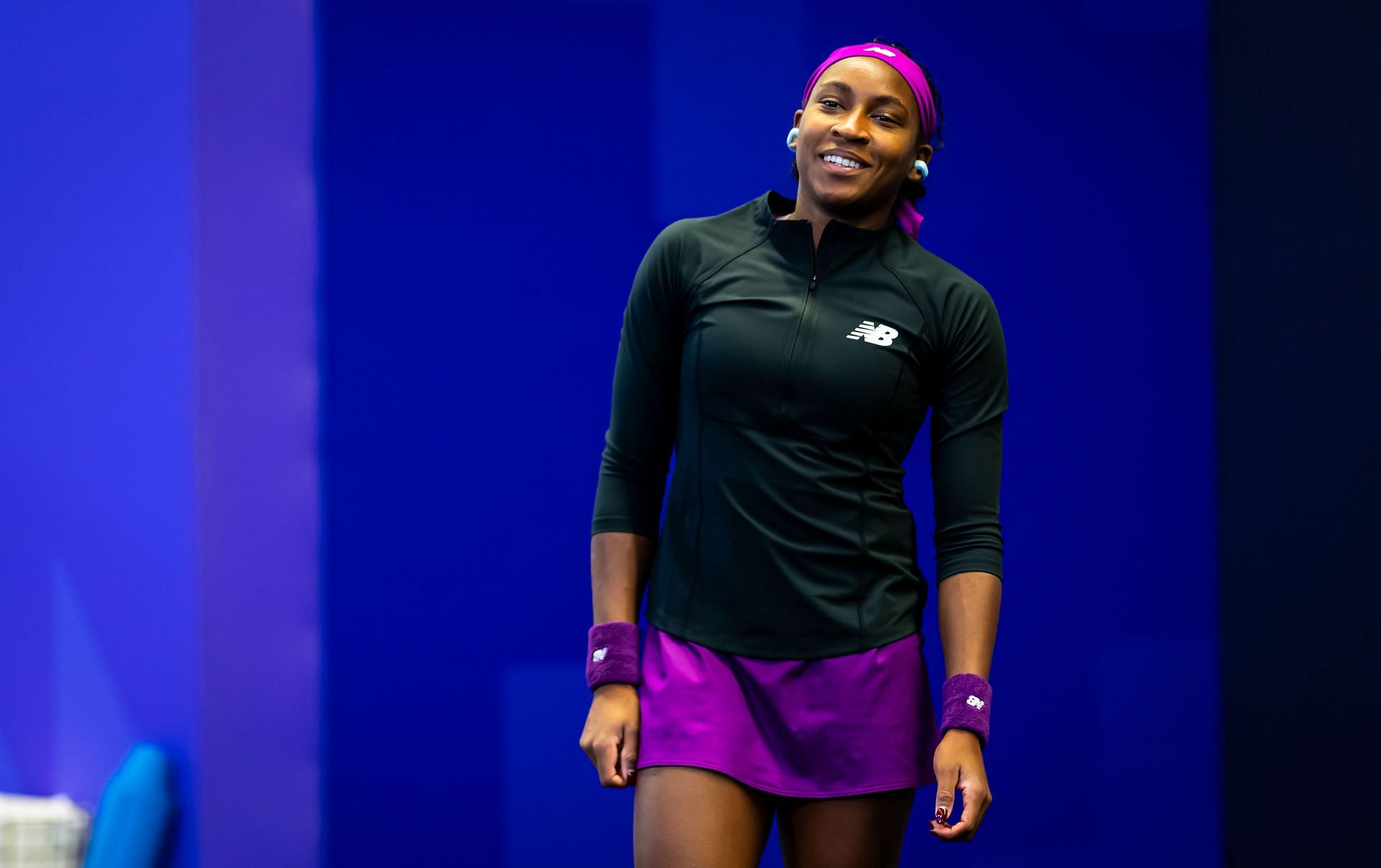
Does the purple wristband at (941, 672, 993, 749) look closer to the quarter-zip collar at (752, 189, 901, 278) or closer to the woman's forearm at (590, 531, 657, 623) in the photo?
→ the woman's forearm at (590, 531, 657, 623)

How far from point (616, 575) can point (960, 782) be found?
1.64 ft

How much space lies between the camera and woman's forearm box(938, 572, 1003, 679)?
72.8 inches

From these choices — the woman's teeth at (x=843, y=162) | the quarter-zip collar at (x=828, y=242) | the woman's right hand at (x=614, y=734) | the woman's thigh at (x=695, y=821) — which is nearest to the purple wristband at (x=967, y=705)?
the woman's thigh at (x=695, y=821)

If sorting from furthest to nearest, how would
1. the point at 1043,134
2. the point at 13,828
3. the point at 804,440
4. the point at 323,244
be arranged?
the point at 1043,134 < the point at 323,244 < the point at 13,828 < the point at 804,440

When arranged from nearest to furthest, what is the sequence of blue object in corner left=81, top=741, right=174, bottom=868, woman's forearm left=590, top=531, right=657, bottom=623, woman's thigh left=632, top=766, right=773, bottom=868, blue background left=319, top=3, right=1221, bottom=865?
woman's thigh left=632, top=766, right=773, bottom=868
woman's forearm left=590, top=531, right=657, bottom=623
blue object in corner left=81, top=741, right=174, bottom=868
blue background left=319, top=3, right=1221, bottom=865

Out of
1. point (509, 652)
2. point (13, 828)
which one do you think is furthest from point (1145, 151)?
point (13, 828)

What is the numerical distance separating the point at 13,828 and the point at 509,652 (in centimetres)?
99

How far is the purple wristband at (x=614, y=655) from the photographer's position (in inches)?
71.2

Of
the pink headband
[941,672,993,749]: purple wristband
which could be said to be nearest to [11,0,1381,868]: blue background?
the pink headband

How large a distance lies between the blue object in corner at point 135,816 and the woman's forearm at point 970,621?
159 centimetres

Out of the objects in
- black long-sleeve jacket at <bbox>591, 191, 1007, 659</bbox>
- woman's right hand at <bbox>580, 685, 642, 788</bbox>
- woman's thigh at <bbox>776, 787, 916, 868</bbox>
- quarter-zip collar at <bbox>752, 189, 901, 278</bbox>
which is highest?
quarter-zip collar at <bbox>752, 189, 901, 278</bbox>

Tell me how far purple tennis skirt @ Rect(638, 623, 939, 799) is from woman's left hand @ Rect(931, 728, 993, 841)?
55 millimetres

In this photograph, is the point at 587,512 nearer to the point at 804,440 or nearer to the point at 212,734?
the point at 212,734

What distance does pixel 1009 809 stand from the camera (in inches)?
128
